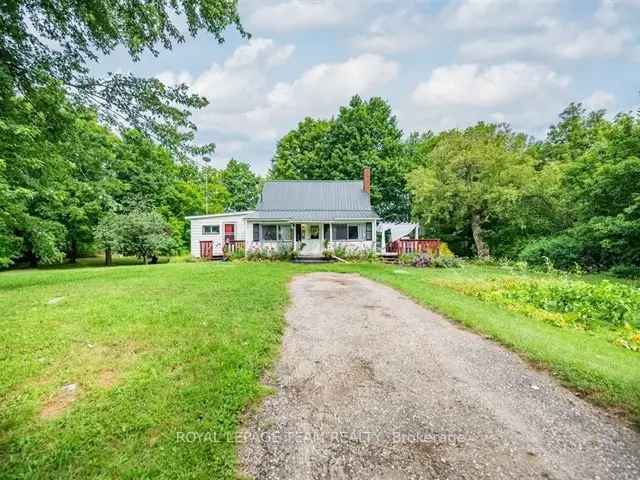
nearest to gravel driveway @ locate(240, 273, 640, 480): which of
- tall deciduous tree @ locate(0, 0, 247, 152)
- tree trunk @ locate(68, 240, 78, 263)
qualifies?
tall deciduous tree @ locate(0, 0, 247, 152)

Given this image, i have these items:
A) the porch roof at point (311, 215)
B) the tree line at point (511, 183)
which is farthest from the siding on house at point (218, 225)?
the tree line at point (511, 183)

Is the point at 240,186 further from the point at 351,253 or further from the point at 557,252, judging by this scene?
the point at 557,252

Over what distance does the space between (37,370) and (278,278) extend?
6697mm

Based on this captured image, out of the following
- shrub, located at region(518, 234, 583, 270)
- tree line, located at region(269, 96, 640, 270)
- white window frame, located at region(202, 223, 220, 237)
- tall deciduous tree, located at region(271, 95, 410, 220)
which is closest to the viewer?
tree line, located at region(269, 96, 640, 270)

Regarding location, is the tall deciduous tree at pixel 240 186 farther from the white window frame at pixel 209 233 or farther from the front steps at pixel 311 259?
the front steps at pixel 311 259

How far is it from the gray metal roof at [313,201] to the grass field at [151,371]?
11888mm

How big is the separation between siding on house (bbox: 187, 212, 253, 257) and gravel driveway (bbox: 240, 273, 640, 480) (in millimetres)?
15555

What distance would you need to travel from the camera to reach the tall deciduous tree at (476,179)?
660 inches

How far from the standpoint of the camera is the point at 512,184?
16.8 meters

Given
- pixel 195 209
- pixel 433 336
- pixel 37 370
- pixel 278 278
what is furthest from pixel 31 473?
pixel 195 209

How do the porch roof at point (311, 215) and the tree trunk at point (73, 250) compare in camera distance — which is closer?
the porch roof at point (311, 215)

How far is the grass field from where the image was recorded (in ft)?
→ 7.66

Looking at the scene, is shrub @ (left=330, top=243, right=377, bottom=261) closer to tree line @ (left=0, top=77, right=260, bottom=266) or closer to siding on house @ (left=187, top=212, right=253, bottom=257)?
siding on house @ (left=187, top=212, right=253, bottom=257)

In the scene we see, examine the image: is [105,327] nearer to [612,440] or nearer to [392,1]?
[612,440]
